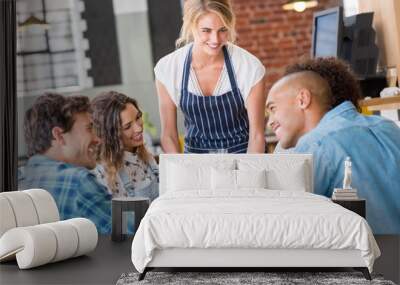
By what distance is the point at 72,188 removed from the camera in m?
7.28

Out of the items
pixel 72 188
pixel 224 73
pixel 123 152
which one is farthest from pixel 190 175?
pixel 72 188

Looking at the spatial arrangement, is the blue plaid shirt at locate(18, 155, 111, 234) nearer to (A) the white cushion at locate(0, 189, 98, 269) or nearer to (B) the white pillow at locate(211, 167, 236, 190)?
(A) the white cushion at locate(0, 189, 98, 269)

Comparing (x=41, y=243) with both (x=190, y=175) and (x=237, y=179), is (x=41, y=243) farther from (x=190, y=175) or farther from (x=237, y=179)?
(x=237, y=179)

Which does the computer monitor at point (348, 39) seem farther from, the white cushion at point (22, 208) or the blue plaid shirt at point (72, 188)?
the white cushion at point (22, 208)

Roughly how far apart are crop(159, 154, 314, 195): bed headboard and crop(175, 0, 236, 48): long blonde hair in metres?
1.15

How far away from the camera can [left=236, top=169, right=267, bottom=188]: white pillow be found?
20.9 ft

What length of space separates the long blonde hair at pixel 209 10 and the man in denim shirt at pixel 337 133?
0.73m

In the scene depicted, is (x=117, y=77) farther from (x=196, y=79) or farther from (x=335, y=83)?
(x=335, y=83)

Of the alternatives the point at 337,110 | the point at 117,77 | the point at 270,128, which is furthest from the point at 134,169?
the point at 337,110

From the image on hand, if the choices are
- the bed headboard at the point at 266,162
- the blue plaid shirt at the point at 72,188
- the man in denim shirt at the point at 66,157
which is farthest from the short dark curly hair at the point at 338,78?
the blue plaid shirt at the point at 72,188

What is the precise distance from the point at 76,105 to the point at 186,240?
2.72 meters

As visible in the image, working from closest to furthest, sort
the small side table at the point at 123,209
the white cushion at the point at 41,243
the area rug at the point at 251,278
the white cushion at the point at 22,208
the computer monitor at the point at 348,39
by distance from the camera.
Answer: the area rug at the point at 251,278
the white cushion at the point at 41,243
the white cushion at the point at 22,208
the small side table at the point at 123,209
the computer monitor at the point at 348,39

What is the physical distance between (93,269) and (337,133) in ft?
8.94

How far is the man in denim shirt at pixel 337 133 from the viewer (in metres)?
6.74
